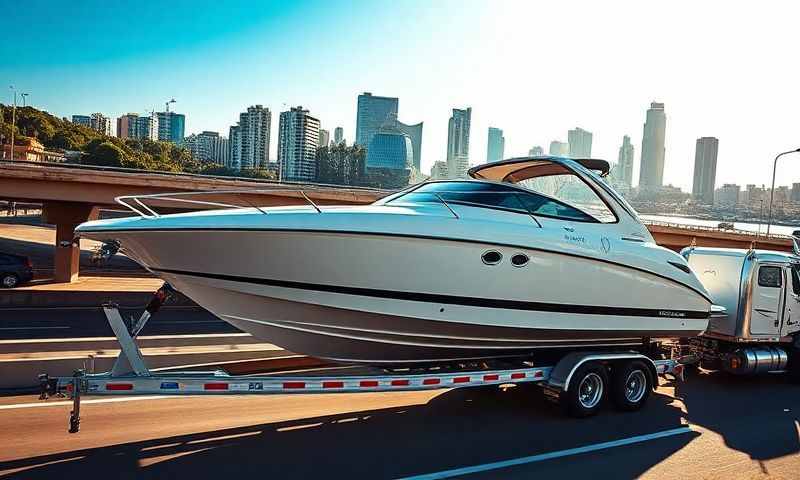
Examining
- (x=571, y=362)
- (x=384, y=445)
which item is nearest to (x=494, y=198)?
(x=571, y=362)

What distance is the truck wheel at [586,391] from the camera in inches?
274

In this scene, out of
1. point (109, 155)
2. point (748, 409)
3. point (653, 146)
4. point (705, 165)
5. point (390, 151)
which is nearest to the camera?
point (748, 409)

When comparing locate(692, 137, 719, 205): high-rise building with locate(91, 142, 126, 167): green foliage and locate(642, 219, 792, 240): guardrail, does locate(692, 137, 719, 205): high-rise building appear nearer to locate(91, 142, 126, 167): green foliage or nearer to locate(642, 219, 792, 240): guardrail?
locate(642, 219, 792, 240): guardrail

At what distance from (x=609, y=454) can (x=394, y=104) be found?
17402cm

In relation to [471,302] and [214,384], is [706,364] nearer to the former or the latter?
[471,302]

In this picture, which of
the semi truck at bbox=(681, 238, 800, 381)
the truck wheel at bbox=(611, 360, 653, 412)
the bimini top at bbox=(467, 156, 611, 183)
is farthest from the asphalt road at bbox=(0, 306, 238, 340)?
the semi truck at bbox=(681, 238, 800, 381)

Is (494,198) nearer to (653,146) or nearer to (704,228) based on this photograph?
(704,228)

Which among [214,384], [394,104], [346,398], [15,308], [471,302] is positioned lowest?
[15,308]

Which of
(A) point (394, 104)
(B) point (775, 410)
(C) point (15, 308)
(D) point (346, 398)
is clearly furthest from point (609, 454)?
(A) point (394, 104)

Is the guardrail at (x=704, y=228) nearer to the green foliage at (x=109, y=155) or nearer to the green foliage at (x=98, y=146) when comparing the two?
the green foliage at (x=98, y=146)

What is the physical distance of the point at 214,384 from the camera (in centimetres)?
550

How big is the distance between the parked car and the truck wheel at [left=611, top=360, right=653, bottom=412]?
2033cm

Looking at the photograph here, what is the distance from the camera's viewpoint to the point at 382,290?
5711mm

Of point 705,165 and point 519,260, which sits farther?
point 705,165
